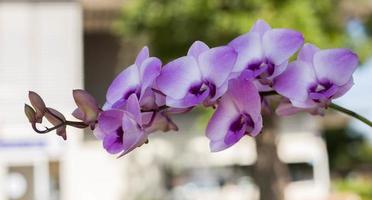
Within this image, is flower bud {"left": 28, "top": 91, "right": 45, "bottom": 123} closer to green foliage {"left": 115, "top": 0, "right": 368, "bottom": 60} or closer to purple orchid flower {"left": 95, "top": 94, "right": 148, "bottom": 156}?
purple orchid flower {"left": 95, "top": 94, "right": 148, "bottom": 156}

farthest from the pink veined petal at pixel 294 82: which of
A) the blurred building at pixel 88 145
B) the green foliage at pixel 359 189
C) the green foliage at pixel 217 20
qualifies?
the green foliage at pixel 359 189

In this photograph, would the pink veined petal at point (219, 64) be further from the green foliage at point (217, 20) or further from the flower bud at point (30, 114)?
the green foliage at point (217, 20)

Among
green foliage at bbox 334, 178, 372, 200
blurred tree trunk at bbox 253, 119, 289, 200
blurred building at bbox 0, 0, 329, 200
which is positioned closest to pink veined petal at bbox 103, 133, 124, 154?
blurred tree trunk at bbox 253, 119, 289, 200

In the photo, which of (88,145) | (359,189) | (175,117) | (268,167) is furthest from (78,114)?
(359,189)

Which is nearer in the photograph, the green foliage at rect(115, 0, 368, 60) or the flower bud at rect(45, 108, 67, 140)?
the flower bud at rect(45, 108, 67, 140)

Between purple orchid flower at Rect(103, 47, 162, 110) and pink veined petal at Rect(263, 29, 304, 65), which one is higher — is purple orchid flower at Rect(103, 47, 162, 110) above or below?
below

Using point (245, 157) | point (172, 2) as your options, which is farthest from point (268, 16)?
point (245, 157)
